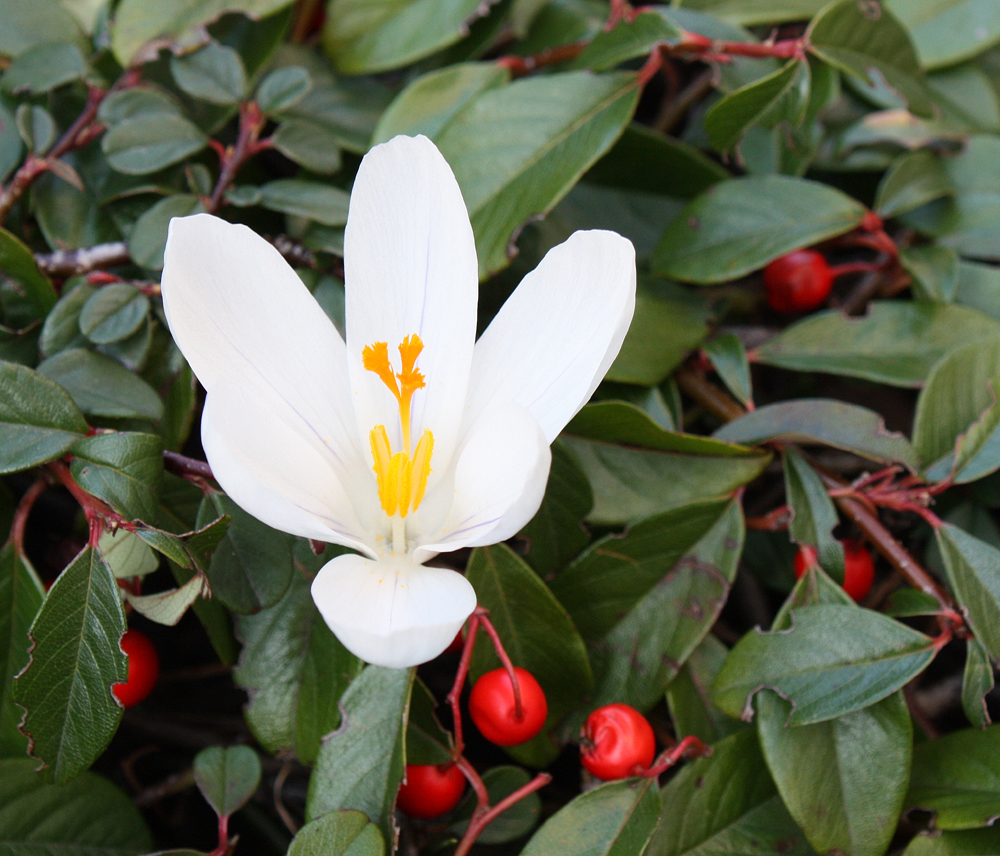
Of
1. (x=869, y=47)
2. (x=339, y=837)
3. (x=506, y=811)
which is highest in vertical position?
(x=869, y=47)

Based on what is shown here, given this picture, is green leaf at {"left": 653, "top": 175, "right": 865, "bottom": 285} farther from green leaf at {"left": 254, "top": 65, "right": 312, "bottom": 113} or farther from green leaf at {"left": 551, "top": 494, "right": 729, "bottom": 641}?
green leaf at {"left": 254, "top": 65, "right": 312, "bottom": 113}

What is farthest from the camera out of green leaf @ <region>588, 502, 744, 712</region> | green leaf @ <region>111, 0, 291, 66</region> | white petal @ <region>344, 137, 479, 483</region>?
green leaf @ <region>111, 0, 291, 66</region>

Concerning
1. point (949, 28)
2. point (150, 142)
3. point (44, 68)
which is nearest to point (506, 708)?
point (150, 142)

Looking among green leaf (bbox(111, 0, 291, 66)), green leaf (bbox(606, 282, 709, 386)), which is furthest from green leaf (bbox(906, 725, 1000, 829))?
green leaf (bbox(111, 0, 291, 66))

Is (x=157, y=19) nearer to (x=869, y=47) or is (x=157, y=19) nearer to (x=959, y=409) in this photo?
(x=869, y=47)

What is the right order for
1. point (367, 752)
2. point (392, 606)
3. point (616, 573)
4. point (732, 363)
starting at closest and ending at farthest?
point (392, 606)
point (367, 752)
point (616, 573)
point (732, 363)

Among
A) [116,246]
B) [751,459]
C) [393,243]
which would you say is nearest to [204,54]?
[116,246]
